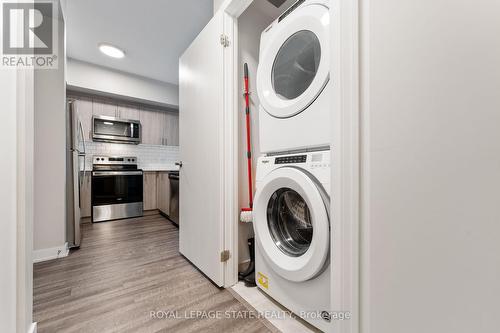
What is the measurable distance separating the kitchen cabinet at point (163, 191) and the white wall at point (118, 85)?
1427 millimetres

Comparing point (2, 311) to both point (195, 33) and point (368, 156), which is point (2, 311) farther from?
point (195, 33)

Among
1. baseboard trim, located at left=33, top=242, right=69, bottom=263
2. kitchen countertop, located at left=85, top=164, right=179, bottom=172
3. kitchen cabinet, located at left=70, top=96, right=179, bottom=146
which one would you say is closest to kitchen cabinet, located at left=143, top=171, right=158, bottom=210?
kitchen countertop, located at left=85, top=164, right=179, bottom=172

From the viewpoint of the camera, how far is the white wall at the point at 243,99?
1.53m

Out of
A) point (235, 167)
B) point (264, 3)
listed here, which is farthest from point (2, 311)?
point (264, 3)

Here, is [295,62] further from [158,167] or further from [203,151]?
[158,167]

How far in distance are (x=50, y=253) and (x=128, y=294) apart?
3.73ft

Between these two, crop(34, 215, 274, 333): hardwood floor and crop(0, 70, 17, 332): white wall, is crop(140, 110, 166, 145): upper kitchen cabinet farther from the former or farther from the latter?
crop(0, 70, 17, 332): white wall

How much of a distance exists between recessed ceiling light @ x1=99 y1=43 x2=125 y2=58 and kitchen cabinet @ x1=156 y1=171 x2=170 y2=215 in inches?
75.5

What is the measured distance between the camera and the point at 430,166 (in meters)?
0.51

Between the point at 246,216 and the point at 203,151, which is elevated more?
the point at 203,151

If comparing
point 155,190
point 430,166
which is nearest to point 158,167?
point 155,190

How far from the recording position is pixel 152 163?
161 inches

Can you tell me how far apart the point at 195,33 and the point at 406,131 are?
2.71 metres

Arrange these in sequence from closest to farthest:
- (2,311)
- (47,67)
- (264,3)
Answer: (2,311) → (264,3) → (47,67)
